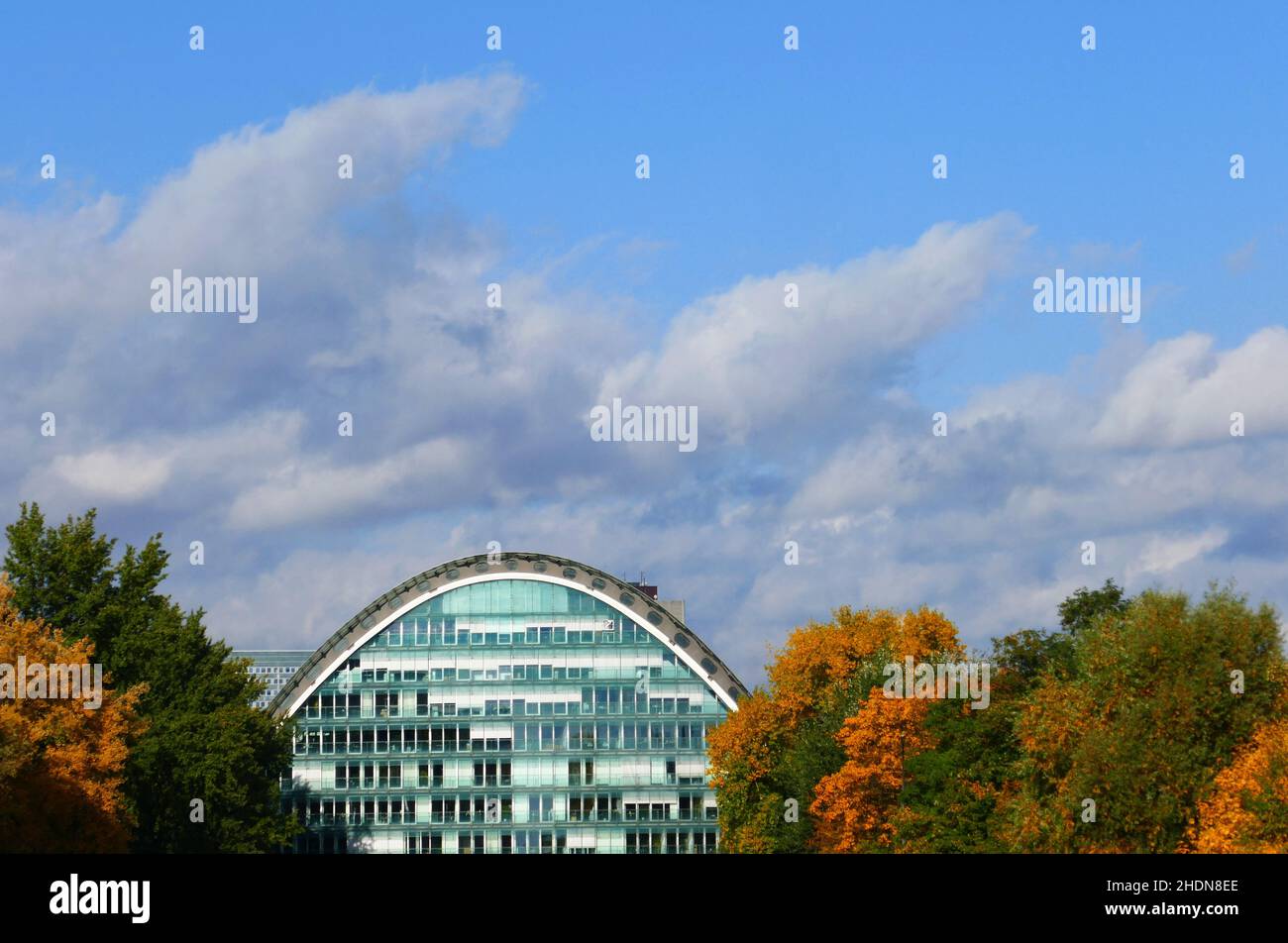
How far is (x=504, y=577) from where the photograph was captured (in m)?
131

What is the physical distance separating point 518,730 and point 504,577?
39.9ft

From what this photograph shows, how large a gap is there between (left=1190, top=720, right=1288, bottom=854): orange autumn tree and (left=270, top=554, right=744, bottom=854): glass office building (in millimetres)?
80652

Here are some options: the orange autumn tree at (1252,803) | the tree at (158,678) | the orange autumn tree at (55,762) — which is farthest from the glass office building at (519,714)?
the orange autumn tree at (1252,803)

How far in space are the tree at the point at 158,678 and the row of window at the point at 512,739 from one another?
3952cm

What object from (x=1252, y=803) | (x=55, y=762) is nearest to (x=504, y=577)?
(x=55, y=762)

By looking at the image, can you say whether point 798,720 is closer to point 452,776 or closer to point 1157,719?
point 452,776

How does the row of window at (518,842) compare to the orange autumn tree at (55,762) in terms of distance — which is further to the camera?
the row of window at (518,842)

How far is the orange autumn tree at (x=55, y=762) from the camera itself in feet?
190

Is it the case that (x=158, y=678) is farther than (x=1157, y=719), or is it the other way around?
(x=158, y=678)

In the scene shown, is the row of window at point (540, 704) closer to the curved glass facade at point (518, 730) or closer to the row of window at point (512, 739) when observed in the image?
the curved glass facade at point (518, 730)

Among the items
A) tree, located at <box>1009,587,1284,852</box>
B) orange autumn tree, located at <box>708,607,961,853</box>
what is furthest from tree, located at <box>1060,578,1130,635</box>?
tree, located at <box>1009,587,1284,852</box>
